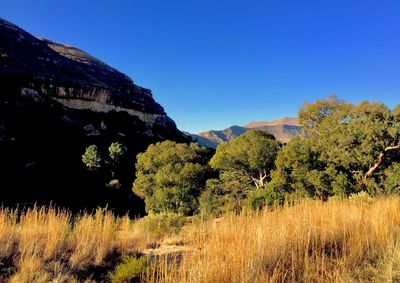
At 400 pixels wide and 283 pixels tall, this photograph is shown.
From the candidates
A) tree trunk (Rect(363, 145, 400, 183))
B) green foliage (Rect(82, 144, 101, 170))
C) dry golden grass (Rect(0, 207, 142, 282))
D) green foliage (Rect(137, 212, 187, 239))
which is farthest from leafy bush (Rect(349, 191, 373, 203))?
green foliage (Rect(82, 144, 101, 170))

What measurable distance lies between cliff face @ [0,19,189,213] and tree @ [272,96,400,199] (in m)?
20.0

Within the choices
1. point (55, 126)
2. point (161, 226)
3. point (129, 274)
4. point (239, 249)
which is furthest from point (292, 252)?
point (55, 126)

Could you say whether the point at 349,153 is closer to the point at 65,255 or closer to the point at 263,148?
the point at 263,148

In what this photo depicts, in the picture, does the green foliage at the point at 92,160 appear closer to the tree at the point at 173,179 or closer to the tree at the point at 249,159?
the tree at the point at 173,179

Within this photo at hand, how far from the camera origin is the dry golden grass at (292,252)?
217 centimetres

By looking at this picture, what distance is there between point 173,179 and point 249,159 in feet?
16.9

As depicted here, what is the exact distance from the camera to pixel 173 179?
1777cm

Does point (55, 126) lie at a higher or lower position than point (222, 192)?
higher

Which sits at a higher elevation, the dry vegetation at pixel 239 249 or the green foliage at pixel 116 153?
the green foliage at pixel 116 153

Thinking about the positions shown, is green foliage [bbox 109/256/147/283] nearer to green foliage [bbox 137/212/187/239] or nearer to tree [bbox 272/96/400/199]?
Answer: green foliage [bbox 137/212/187/239]

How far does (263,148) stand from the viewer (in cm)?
1605

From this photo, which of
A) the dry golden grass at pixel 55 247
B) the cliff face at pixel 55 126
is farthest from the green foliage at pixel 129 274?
the cliff face at pixel 55 126

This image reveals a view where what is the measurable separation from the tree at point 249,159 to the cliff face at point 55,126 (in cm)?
1556

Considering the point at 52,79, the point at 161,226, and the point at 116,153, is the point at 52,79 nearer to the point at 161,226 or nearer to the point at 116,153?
the point at 116,153
